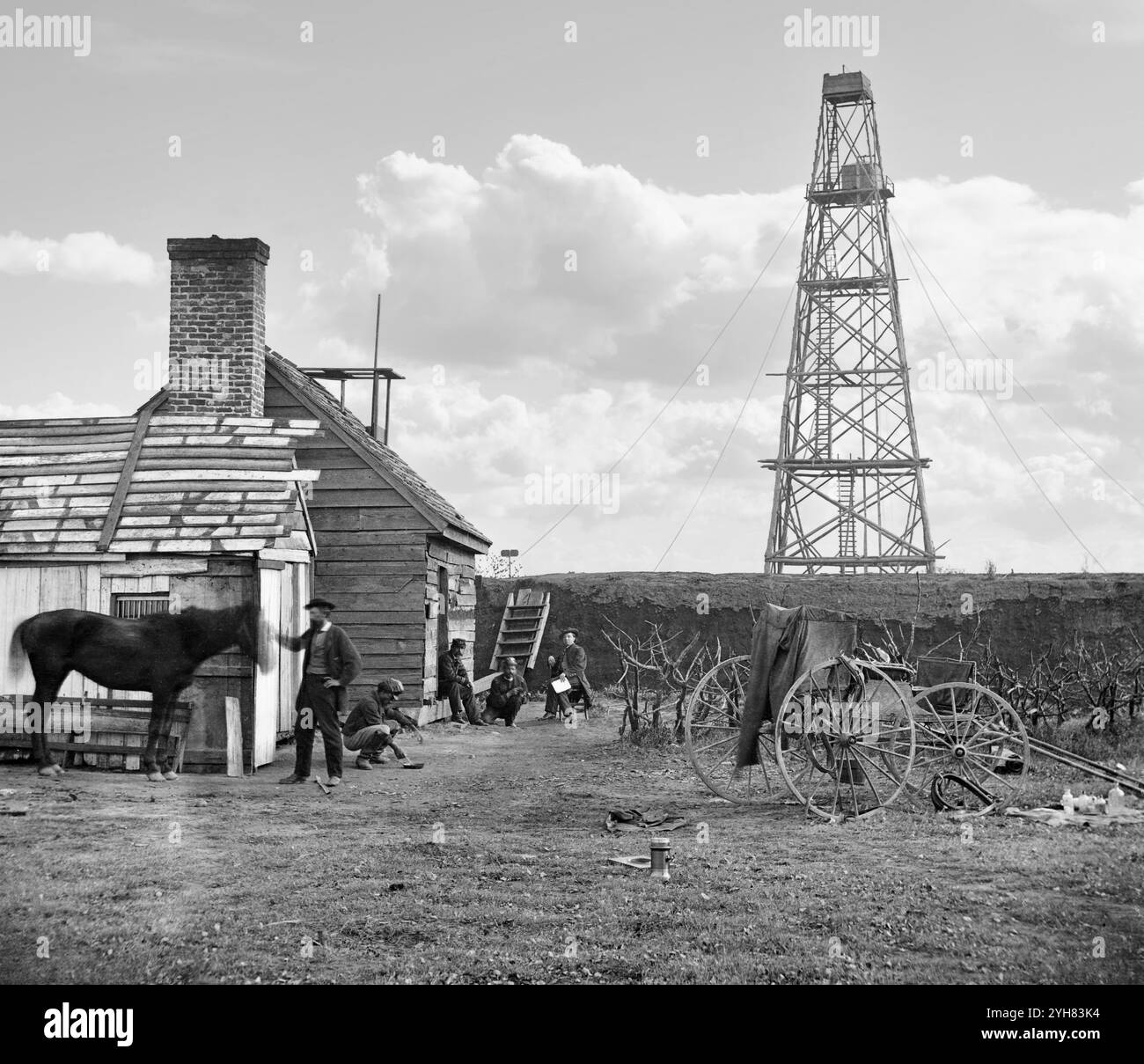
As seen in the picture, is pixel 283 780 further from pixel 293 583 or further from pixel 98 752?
pixel 293 583

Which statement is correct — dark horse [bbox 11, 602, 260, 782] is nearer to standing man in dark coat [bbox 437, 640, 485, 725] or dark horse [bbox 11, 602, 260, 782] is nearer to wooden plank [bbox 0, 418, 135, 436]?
wooden plank [bbox 0, 418, 135, 436]

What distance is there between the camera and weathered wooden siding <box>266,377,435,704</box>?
18375mm

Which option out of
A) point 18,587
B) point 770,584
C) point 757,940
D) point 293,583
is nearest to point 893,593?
point 770,584

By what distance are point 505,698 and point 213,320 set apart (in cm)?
798

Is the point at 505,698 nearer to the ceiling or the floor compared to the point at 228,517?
nearer to the floor

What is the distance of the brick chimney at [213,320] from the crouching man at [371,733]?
A: 4.81m

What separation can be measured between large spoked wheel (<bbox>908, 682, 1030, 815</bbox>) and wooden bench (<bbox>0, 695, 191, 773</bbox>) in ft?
26.6

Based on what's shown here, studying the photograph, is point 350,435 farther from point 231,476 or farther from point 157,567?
point 157,567

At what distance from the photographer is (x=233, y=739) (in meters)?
13.7

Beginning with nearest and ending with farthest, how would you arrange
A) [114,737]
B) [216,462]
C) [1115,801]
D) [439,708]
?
[1115,801] < [114,737] < [216,462] < [439,708]

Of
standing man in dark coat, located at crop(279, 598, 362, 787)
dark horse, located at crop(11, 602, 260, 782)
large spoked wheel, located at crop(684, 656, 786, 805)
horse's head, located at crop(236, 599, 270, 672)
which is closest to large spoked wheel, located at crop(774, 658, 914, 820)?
large spoked wheel, located at crop(684, 656, 786, 805)

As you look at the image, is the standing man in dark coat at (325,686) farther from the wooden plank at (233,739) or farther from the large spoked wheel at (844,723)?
the large spoked wheel at (844,723)

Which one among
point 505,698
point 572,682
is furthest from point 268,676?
point 572,682

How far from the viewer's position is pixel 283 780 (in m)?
13.3
